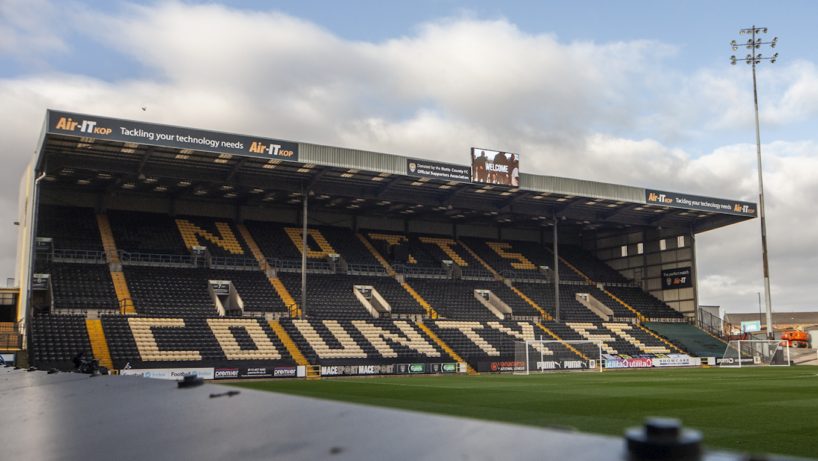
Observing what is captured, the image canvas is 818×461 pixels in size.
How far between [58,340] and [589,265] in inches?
1622

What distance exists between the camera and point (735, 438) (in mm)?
8258

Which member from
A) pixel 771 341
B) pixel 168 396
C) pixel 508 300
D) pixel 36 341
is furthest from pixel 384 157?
pixel 168 396

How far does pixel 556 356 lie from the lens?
36.6 metres

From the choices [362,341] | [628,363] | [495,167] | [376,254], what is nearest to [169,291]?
[362,341]

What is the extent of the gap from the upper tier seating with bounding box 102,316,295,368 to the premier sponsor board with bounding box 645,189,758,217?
1068 inches

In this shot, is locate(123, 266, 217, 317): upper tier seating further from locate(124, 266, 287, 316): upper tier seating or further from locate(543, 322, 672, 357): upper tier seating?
locate(543, 322, 672, 357): upper tier seating

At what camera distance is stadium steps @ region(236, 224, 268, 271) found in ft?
138

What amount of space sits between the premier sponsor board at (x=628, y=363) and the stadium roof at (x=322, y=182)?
1071 cm

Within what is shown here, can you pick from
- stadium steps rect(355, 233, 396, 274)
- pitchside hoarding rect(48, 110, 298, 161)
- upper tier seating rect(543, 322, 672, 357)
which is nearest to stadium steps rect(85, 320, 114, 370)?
pitchside hoarding rect(48, 110, 298, 161)

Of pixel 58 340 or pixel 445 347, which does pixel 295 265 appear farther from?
pixel 58 340

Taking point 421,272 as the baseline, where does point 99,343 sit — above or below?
below

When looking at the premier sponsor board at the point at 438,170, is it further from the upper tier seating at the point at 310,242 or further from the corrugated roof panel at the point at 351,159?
the upper tier seating at the point at 310,242

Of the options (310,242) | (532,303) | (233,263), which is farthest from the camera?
(310,242)

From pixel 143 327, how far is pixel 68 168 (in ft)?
33.0
